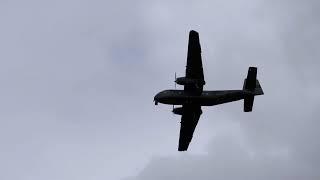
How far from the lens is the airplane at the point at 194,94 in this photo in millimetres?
89438

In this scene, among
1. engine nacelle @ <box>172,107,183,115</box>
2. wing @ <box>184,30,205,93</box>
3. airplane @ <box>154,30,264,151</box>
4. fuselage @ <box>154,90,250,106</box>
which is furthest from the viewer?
engine nacelle @ <box>172,107,183,115</box>

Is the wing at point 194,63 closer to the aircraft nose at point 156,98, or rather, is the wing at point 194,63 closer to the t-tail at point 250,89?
the aircraft nose at point 156,98

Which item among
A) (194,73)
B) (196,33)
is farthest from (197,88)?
(196,33)

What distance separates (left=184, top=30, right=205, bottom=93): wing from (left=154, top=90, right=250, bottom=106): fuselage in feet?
3.61

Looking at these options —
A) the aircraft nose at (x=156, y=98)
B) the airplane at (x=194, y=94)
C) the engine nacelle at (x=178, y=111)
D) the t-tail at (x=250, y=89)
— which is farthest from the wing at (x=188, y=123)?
the t-tail at (x=250, y=89)

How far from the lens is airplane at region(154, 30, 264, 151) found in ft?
293

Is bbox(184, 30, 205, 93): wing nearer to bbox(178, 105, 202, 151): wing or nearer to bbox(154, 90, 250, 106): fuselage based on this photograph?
bbox(154, 90, 250, 106): fuselage

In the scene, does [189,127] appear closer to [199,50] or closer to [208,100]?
[208,100]

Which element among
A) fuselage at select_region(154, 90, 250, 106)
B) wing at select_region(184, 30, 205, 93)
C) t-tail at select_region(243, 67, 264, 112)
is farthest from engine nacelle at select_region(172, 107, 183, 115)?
→ t-tail at select_region(243, 67, 264, 112)

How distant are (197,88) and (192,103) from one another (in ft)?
9.90

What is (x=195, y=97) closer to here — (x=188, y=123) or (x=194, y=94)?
(x=194, y=94)

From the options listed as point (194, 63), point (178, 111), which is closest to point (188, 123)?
point (178, 111)

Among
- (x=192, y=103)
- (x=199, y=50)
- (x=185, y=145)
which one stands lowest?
(x=185, y=145)

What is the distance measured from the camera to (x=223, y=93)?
9381 centimetres
